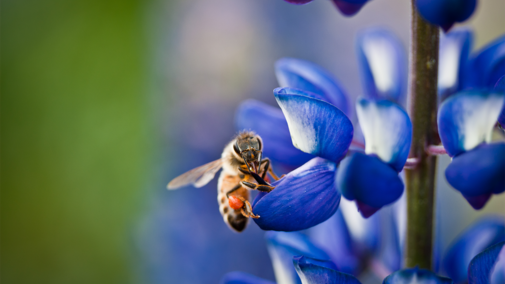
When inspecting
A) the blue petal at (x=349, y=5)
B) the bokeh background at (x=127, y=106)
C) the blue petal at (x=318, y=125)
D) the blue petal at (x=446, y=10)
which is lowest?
the bokeh background at (x=127, y=106)

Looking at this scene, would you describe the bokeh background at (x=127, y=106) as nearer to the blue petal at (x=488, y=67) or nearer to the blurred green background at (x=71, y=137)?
the blurred green background at (x=71, y=137)

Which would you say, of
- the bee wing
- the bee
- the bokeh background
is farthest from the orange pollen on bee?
the bokeh background

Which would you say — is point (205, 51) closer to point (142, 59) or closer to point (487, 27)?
point (142, 59)

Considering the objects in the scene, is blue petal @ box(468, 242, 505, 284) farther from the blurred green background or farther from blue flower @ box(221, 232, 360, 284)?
the blurred green background

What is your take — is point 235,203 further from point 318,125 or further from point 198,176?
point 318,125

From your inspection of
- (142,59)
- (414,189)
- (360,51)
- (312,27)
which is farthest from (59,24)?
(414,189)

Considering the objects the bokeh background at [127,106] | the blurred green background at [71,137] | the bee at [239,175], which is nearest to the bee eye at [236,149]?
the bee at [239,175]

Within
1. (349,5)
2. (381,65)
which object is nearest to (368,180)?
(349,5)
